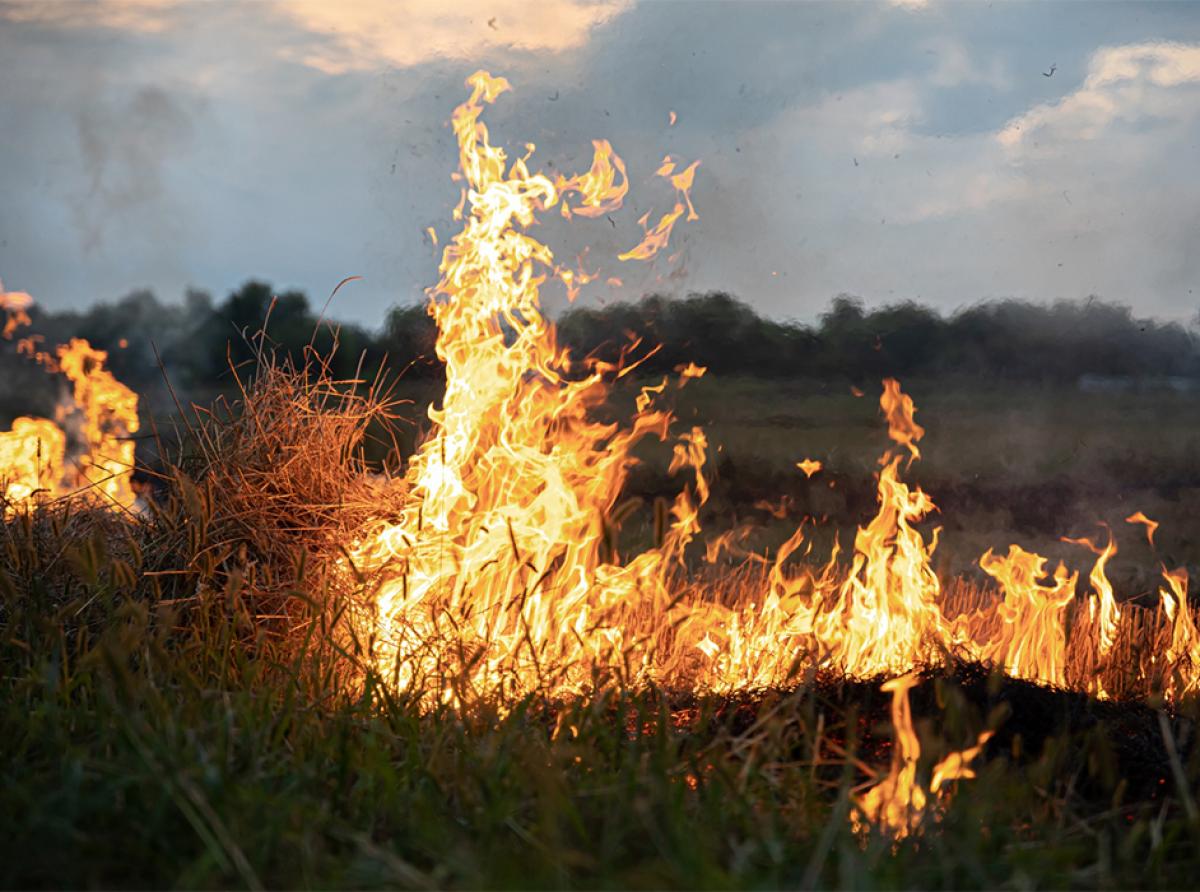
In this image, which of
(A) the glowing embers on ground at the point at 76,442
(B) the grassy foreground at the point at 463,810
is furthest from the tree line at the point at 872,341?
(B) the grassy foreground at the point at 463,810

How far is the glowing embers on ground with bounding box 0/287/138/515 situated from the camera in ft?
18.7

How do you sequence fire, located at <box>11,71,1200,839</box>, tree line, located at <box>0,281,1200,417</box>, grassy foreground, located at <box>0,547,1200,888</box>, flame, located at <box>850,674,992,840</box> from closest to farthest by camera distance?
grassy foreground, located at <box>0,547,1200,888</box>
flame, located at <box>850,674,992,840</box>
fire, located at <box>11,71,1200,839</box>
tree line, located at <box>0,281,1200,417</box>

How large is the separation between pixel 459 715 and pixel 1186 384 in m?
12.9

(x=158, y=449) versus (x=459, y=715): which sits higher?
(x=158, y=449)

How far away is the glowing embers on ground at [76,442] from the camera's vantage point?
18.7ft

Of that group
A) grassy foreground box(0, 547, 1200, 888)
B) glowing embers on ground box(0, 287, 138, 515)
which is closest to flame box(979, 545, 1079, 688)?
grassy foreground box(0, 547, 1200, 888)

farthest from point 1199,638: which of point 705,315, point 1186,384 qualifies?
point 1186,384

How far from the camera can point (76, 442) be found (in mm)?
11461

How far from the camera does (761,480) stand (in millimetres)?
15844

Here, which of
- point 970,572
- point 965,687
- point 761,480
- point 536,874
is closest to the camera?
point 536,874

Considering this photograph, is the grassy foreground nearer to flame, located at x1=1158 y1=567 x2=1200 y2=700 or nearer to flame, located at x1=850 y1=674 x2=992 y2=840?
flame, located at x1=850 y1=674 x2=992 y2=840

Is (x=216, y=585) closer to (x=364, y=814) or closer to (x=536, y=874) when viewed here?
(x=364, y=814)

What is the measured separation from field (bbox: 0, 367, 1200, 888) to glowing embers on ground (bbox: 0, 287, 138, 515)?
233 millimetres

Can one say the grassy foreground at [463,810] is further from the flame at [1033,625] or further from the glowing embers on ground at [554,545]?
the flame at [1033,625]
